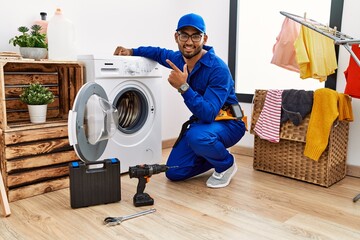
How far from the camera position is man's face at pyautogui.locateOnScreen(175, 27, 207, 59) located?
81.5 inches

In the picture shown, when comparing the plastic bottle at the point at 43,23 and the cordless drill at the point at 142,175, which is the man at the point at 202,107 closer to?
the cordless drill at the point at 142,175

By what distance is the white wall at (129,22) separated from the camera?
7.31 feet

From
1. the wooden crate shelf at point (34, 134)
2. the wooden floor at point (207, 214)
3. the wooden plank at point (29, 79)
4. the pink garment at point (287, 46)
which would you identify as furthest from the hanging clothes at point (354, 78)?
the wooden plank at point (29, 79)

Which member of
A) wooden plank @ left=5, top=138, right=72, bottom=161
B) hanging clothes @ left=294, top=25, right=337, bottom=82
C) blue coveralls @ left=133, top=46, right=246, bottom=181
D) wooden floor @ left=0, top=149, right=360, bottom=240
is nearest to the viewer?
wooden floor @ left=0, top=149, right=360, bottom=240

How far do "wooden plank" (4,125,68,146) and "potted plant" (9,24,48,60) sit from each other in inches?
17.3

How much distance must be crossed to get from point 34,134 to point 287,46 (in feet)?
5.98

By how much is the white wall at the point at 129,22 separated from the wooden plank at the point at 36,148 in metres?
0.72

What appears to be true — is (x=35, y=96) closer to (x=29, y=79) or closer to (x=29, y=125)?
(x=29, y=125)

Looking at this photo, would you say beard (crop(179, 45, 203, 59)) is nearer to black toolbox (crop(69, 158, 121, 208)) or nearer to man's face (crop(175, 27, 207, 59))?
man's face (crop(175, 27, 207, 59))

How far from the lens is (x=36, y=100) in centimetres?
200

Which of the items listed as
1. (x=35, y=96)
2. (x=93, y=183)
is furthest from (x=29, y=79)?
(x=93, y=183)

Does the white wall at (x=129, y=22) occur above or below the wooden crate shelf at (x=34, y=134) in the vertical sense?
above


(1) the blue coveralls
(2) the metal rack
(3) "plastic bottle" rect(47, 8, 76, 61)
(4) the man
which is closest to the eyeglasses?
(4) the man

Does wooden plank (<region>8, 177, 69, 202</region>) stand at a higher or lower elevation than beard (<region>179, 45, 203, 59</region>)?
lower
